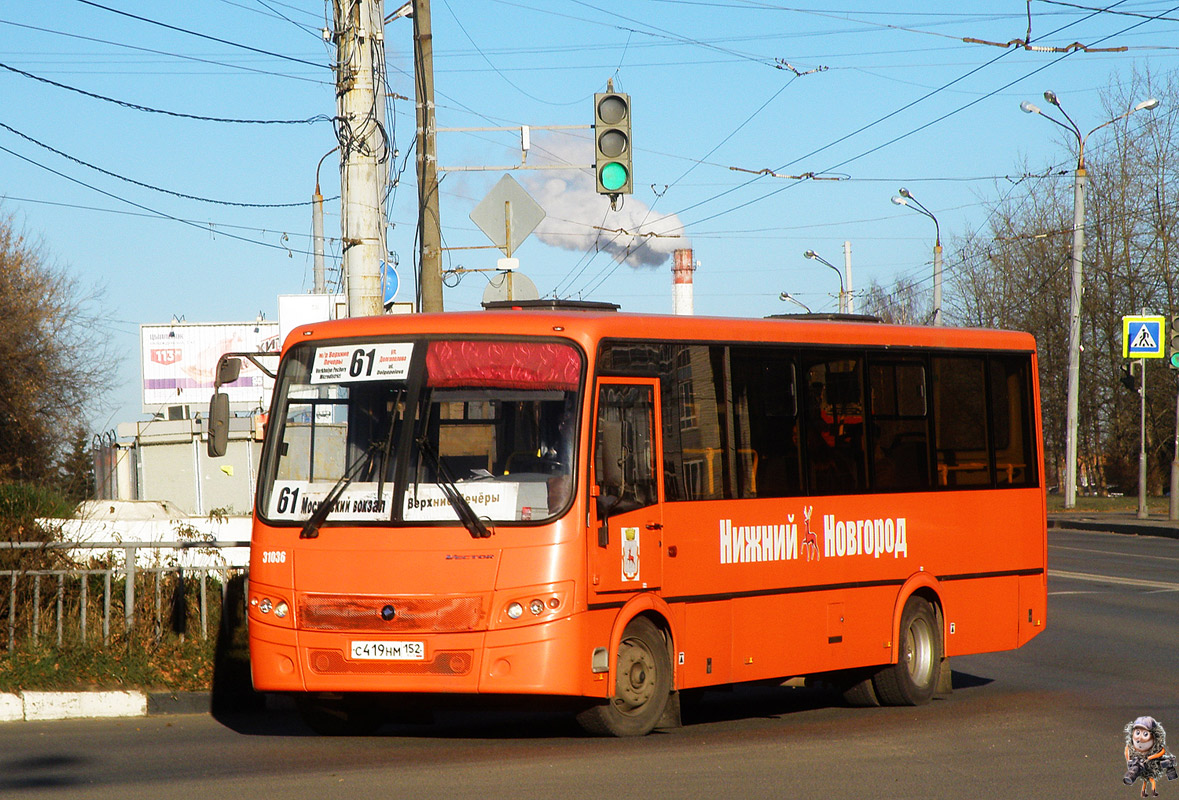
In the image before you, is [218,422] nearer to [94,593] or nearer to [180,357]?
[94,593]

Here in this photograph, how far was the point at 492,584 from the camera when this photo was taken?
8641 millimetres

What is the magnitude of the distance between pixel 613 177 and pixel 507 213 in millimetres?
2055

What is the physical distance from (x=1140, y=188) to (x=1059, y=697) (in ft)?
139

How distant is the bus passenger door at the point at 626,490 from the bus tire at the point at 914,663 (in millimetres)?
2965

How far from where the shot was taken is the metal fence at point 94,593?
11.0 metres

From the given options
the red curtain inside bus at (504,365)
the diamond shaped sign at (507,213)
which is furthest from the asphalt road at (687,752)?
the diamond shaped sign at (507,213)

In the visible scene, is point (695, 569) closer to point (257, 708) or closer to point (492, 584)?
point (492, 584)

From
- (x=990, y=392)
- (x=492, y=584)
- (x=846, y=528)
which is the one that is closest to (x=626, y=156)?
(x=990, y=392)

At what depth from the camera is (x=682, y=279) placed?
97750 millimetres

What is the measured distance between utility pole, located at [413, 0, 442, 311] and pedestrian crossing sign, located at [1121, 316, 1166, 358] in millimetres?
21850

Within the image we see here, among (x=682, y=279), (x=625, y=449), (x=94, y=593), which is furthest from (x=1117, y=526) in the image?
(x=682, y=279)

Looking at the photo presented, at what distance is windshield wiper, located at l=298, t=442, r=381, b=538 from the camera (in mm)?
9070
